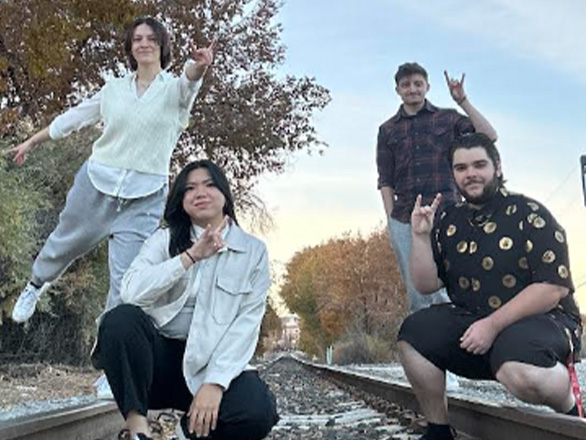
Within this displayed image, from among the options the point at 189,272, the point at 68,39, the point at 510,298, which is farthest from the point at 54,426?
the point at 68,39

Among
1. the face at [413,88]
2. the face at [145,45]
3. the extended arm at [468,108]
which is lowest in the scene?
the extended arm at [468,108]

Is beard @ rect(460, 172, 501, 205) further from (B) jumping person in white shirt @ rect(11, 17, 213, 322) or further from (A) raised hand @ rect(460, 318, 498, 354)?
(B) jumping person in white shirt @ rect(11, 17, 213, 322)

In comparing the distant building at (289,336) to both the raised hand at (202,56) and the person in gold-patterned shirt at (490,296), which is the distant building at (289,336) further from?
the person in gold-patterned shirt at (490,296)

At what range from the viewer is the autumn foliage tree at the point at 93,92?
11.5 metres

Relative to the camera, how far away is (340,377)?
1209 centimetres

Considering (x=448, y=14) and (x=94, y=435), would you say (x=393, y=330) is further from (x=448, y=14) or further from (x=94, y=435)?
(x=94, y=435)

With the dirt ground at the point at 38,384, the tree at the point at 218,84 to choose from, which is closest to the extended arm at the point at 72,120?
the dirt ground at the point at 38,384

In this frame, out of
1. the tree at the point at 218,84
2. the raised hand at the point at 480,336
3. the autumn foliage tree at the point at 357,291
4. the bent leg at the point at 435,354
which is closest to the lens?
the raised hand at the point at 480,336

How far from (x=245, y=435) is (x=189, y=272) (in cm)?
62

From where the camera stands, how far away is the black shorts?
2912 millimetres

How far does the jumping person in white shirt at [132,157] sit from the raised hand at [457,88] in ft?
4.61

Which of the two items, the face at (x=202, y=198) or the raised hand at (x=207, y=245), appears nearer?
the raised hand at (x=207, y=245)

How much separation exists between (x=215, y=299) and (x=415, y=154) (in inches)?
90.3

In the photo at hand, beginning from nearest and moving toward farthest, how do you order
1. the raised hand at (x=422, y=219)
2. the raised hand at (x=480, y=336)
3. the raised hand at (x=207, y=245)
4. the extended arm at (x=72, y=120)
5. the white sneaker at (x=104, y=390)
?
1. the raised hand at (x=207, y=245)
2. the raised hand at (x=480, y=336)
3. the raised hand at (x=422, y=219)
4. the extended arm at (x=72, y=120)
5. the white sneaker at (x=104, y=390)
